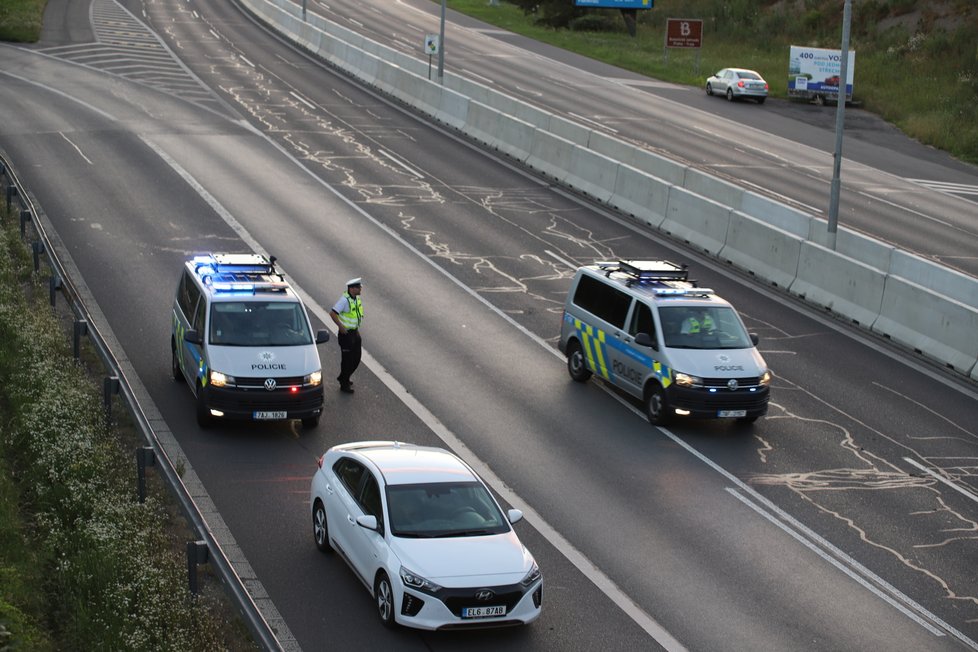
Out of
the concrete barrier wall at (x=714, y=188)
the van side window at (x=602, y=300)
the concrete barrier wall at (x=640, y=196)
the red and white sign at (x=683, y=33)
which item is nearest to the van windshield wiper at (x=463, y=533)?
the van side window at (x=602, y=300)

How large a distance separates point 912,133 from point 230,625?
44.6 m

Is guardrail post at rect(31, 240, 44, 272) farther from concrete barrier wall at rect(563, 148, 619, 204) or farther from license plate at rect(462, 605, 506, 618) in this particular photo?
concrete barrier wall at rect(563, 148, 619, 204)

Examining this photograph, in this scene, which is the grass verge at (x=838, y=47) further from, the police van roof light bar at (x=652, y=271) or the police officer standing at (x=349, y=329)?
the police officer standing at (x=349, y=329)

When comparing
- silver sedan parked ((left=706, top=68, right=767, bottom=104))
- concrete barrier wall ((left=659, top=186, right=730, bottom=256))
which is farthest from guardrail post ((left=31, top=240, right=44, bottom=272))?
silver sedan parked ((left=706, top=68, right=767, bottom=104))

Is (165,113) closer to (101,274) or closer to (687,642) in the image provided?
(101,274)

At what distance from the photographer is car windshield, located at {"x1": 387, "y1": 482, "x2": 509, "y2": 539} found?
12766 mm

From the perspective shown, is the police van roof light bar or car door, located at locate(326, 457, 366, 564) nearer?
car door, located at locate(326, 457, 366, 564)

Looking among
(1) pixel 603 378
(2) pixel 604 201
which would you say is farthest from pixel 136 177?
(1) pixel 603 378

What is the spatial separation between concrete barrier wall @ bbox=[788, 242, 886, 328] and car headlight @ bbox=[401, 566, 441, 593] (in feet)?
49.8

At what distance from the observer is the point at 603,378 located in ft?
69.6

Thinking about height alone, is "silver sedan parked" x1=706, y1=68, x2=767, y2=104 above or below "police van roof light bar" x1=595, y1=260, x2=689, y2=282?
above

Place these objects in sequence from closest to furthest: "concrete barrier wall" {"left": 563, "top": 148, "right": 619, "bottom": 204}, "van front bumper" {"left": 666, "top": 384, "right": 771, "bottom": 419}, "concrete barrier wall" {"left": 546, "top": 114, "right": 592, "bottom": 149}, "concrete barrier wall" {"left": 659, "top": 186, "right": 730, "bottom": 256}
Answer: "van front bumper" {"left": 666, "top": 384, "right": 771, "bottom": 419} → "concrete barrier wall" {"left": 659, "top": 186, "right": 730, "bottom": 256} → "concrete barrier wall" {"left": 563, "top": 148, "right": 619, "bottom": 204} → "concrete barrier wall" {"left": 546, "top": 114, "right": 592, "bottom": 149}

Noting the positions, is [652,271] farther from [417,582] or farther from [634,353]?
[417,582]

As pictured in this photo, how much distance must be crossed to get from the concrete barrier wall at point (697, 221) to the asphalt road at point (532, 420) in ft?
2.31
